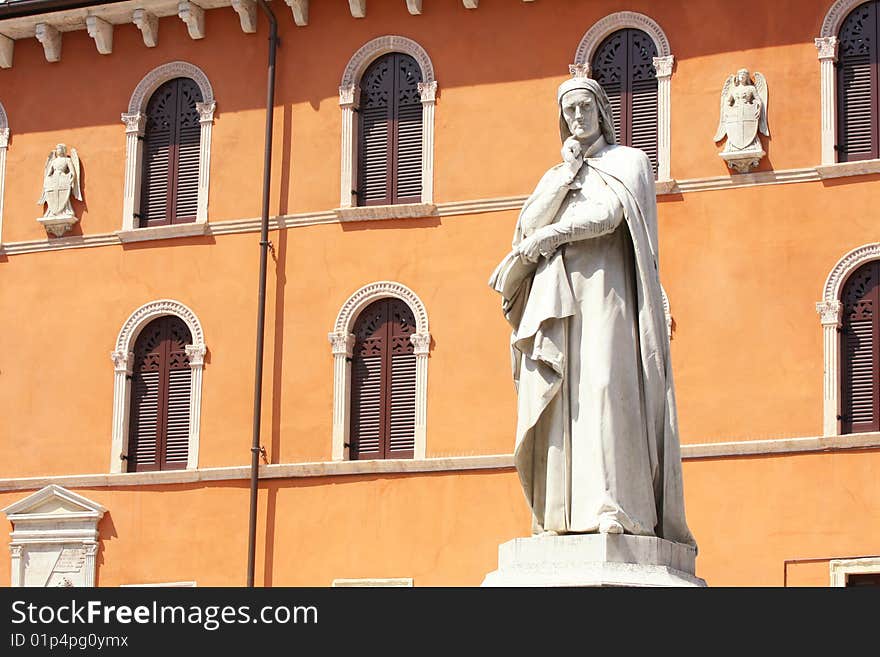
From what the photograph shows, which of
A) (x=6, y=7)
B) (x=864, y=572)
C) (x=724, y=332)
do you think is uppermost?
(x=6, y=7)

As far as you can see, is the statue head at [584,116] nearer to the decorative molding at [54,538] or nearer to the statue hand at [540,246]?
the statue hand at [540,246]

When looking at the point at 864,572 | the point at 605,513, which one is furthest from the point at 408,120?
the point at 605,513

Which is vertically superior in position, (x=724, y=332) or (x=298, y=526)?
(x=724, y=332)

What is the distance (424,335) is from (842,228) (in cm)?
581

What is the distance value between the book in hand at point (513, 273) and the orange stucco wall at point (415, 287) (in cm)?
1572

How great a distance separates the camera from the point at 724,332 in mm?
26484

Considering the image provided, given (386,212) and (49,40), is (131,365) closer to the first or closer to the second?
(386,212)

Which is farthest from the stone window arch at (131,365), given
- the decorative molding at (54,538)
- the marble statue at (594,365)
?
the marble statue at (594,365)

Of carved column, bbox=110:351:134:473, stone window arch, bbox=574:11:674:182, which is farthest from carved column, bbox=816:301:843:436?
carved column, bbox=110:351:134:473

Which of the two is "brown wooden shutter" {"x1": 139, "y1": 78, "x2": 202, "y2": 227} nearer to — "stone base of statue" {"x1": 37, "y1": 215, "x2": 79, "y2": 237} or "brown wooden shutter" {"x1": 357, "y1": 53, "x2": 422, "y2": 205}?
"stone base of statue" {"x1": 37, "y1": 215, "x2": 79, "y2": 237}

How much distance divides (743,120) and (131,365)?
31.2ft

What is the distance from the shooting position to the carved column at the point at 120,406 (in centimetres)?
2961

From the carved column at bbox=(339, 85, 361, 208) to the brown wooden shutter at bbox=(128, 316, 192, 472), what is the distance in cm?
309
